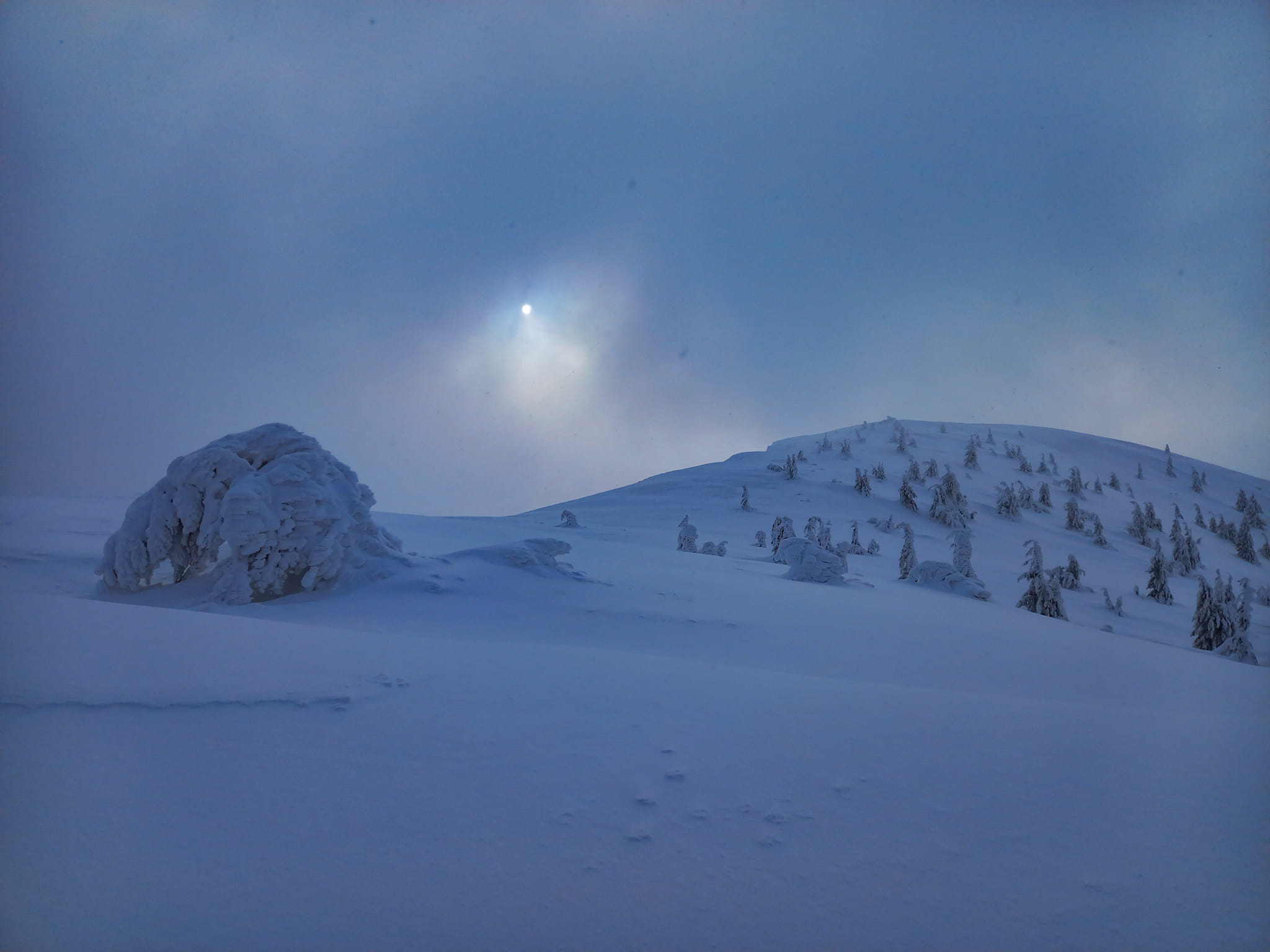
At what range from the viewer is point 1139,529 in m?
30.5

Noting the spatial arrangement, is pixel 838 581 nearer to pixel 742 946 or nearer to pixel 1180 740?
pixel 1180 740

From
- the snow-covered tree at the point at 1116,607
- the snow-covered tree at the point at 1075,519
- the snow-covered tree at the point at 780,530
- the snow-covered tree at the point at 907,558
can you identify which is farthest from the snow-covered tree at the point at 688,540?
the snow-covered tree at the point at 1075,519

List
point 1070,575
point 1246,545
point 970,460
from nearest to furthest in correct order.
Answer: point 1070,575
point 1246,545
point 970,460

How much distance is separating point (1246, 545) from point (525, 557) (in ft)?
128

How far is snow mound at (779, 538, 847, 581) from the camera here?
11016 mm

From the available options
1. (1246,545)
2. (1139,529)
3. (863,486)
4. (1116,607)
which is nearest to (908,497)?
(863,486)

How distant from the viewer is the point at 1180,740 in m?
3.46

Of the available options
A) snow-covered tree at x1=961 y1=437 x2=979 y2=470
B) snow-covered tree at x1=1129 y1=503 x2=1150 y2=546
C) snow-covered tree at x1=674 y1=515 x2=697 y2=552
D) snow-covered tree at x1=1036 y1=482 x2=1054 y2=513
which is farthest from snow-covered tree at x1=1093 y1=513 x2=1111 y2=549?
snow-covered tree at x1=674 y1=515 x2=697 y2=552

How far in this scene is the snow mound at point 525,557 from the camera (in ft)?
24.6

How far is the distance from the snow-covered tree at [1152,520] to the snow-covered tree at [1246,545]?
299 cm

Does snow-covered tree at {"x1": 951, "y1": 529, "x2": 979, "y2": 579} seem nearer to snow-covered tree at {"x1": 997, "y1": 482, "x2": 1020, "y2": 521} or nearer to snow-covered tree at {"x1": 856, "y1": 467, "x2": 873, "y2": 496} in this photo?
snow-covered tree at {"x1": 856, "y1": 467, "x2": 873, "y2": 496}

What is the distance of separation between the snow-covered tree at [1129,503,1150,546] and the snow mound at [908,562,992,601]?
961 inches

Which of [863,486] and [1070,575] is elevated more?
[863,486]

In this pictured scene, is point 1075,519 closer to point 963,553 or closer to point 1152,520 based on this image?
point 1152,520
